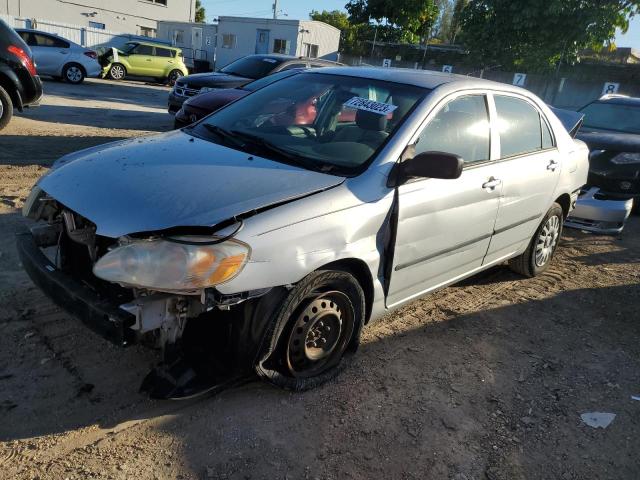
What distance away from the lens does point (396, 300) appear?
3.35 meters

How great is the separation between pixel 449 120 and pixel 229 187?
165 cm

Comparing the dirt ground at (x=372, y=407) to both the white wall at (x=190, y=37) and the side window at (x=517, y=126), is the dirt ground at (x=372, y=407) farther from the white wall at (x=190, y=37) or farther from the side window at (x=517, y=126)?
the white wall at (x=190, y=37)

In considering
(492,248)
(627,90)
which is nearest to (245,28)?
(627,90)

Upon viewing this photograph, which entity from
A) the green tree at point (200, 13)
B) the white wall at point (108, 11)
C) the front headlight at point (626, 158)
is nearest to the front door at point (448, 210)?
the front headlight at point (626, 158)

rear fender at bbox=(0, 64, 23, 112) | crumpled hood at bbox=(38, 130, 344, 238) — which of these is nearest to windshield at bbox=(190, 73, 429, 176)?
crumpled hood at bbox=(38, 130, 344, 238)

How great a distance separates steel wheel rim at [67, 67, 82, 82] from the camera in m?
17.4

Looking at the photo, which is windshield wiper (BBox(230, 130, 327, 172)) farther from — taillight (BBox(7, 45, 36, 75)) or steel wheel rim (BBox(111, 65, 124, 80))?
steel wheel rim (BBox(111, 65, 124, 80))

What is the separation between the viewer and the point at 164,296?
7.94ft

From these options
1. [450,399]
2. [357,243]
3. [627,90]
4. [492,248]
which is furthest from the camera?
[627,90]

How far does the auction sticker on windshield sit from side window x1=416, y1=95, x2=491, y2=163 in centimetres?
27

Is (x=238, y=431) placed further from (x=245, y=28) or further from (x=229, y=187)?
(x=245, y=28)

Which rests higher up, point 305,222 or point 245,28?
point 245,28

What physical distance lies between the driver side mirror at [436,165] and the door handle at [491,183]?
2.71 feet

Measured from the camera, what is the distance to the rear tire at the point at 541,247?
4.85m
